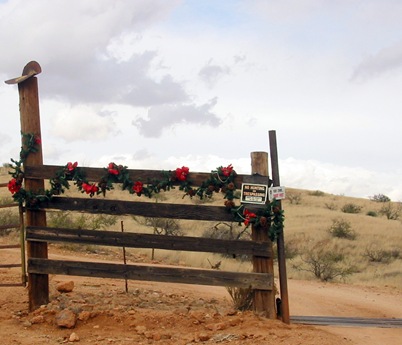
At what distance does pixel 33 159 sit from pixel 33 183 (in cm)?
39

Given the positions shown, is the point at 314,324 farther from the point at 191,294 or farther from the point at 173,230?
the point at 173,230

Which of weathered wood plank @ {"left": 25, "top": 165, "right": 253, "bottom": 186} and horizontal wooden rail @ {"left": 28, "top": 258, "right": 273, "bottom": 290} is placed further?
weathered wood plank @ {"left": 25, "top": 165, "right": 253, "bottom": 186}

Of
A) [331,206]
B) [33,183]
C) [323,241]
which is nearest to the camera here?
[33,183]

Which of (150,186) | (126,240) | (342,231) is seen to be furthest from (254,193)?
(342,231)

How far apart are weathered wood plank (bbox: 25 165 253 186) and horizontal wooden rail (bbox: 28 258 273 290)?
4.30 feet

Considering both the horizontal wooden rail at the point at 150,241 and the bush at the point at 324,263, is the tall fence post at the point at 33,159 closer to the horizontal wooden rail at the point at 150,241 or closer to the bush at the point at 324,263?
the horizontal wooden rail at the point at 150,241

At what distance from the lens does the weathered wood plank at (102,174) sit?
903cm

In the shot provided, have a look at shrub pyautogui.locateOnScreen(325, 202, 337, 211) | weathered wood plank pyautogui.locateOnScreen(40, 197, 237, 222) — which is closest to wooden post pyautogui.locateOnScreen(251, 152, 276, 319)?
weathered wood plank pyautogui.locateOnScreen(40, 197, 237, 222)

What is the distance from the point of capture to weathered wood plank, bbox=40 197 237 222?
8812 millimetres

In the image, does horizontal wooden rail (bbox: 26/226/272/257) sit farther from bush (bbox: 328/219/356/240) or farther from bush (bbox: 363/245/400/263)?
bush (bbox: 328/219/356/240)

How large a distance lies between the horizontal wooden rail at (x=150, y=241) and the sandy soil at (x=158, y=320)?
949 mm

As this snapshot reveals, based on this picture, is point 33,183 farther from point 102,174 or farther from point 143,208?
point 143,208

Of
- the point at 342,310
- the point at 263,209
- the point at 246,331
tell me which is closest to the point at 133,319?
the point at 246,331

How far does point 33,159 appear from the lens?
9.72 metres
